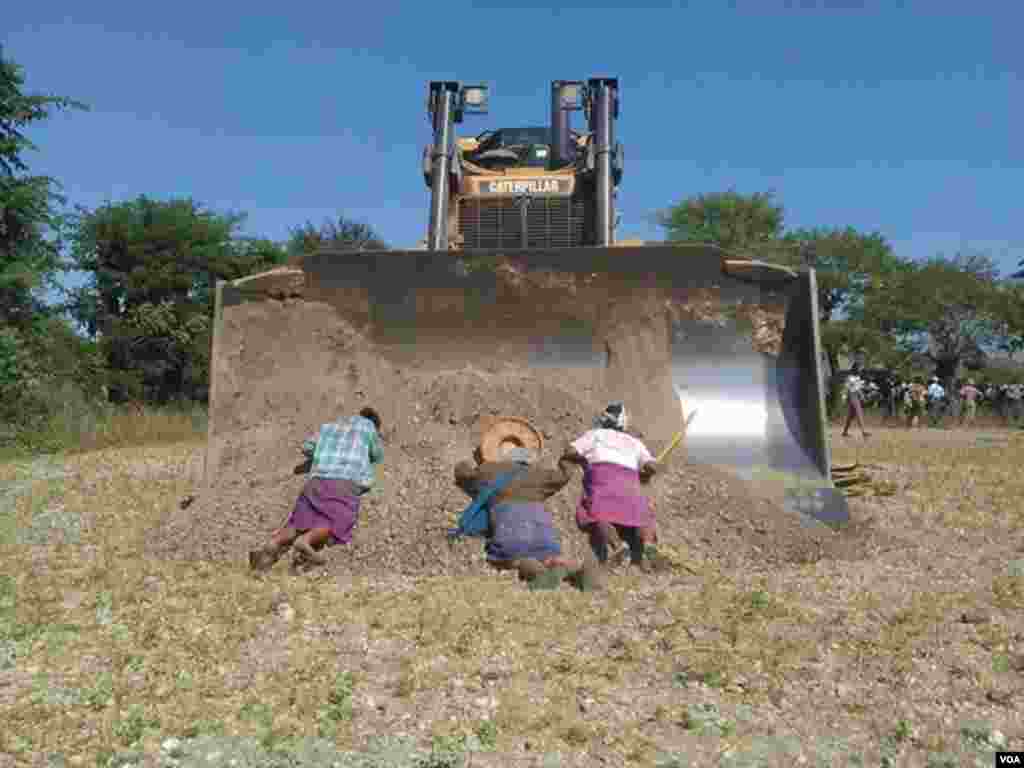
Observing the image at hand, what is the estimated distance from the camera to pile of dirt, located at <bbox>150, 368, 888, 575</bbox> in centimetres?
579

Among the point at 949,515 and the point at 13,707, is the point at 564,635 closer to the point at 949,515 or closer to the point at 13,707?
the point at 13,707

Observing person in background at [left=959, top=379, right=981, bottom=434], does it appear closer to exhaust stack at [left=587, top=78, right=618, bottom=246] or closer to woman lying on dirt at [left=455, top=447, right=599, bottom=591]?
exhaust stack at [left=587, top=78, right=618, bottom=246]

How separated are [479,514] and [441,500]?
29 cm

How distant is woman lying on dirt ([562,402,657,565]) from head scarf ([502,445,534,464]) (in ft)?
0.71

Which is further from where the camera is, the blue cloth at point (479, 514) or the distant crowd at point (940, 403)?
the distant crowd at point (940, 403)

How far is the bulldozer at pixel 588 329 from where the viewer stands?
22.4ft

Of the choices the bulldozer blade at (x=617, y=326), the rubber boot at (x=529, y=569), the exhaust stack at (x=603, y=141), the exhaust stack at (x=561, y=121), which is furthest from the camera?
the exhaust stack at (x=561, y=121)

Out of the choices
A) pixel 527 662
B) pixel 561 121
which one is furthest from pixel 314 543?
pixel 561 121

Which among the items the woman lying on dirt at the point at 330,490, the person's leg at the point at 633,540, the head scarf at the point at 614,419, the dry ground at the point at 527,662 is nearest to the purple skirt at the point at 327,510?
the woman lying on dirt at the point at 330,490

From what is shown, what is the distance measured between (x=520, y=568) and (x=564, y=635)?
1.07 metres

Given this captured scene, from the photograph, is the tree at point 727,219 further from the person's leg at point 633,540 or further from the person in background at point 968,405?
the person's leg at point 633,540

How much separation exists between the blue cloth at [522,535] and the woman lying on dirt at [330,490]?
0.87m

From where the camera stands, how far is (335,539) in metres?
5.80

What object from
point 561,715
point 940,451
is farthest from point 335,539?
point 940,451
